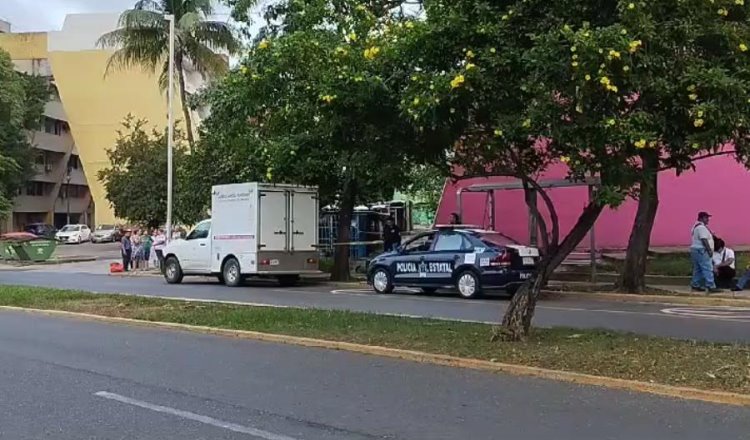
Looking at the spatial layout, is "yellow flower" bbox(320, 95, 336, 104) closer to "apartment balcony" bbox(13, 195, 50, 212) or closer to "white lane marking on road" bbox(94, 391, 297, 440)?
"white lane marking on road" bbox(94, 391, 297, 440)

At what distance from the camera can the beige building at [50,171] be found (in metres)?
74.7

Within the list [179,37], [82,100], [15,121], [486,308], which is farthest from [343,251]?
[82,100]

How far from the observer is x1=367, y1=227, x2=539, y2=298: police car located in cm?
1783

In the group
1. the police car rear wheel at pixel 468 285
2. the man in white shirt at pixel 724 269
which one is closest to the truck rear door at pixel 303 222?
the police car rear wheel at pixel 468 285

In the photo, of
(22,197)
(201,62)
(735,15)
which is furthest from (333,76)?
(22,197)

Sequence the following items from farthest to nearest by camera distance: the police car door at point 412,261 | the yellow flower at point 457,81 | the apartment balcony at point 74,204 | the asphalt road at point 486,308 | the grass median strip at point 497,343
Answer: the apartment balcony at point 74,204 < the police car door at point 412,261 < the asphalt road at point 486,308 < the grass median strip at point 497,343 < the yellow flower at point 457,81

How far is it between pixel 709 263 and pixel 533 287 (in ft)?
30.1

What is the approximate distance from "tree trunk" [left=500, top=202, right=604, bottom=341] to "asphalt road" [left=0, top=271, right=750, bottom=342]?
8.07 feet

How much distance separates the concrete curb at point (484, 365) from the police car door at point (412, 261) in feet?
24.1

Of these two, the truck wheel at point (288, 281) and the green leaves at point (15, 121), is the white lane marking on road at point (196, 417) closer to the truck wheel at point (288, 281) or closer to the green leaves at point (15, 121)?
the truck wheel at point (288, 281)

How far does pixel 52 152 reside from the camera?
7769cm

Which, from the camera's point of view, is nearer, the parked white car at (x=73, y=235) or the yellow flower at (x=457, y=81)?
the yellow flower at (x=457, y=81)

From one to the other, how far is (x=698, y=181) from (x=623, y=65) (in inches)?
837

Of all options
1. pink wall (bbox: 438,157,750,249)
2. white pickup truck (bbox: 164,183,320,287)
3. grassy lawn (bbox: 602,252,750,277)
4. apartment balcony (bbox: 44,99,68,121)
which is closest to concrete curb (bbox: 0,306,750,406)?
white pickup truck (bbox: 164,183,320,287)
